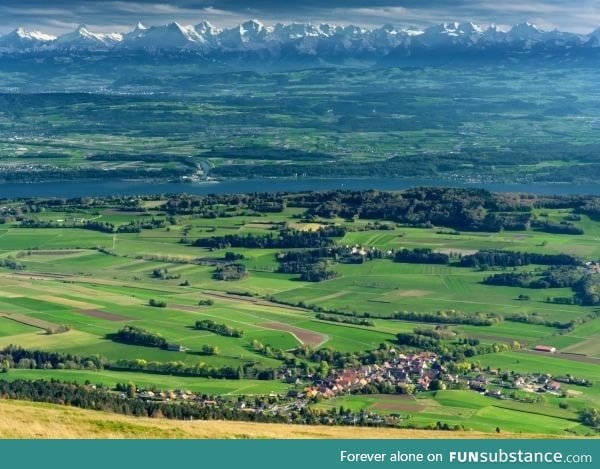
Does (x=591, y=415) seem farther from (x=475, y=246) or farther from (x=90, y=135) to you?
(x=90, y=135)

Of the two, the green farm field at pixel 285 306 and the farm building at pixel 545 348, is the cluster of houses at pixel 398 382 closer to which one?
the green farm field at pixel 285 306

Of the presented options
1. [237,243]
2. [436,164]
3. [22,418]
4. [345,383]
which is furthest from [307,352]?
[436,164]

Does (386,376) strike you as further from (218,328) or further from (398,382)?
(218,328)

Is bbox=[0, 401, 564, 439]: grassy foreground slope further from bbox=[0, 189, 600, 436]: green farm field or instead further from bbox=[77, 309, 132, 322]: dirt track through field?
bbox=[77, 309, 132, 322]: dirt track through field

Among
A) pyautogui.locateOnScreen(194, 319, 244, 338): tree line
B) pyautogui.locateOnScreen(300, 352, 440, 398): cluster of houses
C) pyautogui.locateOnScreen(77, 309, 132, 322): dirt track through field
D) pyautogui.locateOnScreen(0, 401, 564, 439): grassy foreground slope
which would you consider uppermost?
pyautogui.locateOnScreen(0, 401, 564, 439): grassy foreground slope

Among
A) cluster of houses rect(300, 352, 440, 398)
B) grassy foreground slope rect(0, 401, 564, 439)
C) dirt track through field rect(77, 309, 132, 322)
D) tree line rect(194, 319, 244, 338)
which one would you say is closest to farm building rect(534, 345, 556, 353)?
cluster of houses rect(300, 352, 440, 398)

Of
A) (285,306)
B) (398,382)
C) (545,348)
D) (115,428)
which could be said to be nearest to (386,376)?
(398,382)

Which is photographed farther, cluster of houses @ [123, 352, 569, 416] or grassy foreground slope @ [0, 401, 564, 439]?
cluster of houses @ [123, 352, 569, 416]

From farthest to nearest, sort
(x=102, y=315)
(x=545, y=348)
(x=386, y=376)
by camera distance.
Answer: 1. (x=102, y=315)
2. (x=545, y=348)
3. (x=386, y=376)
